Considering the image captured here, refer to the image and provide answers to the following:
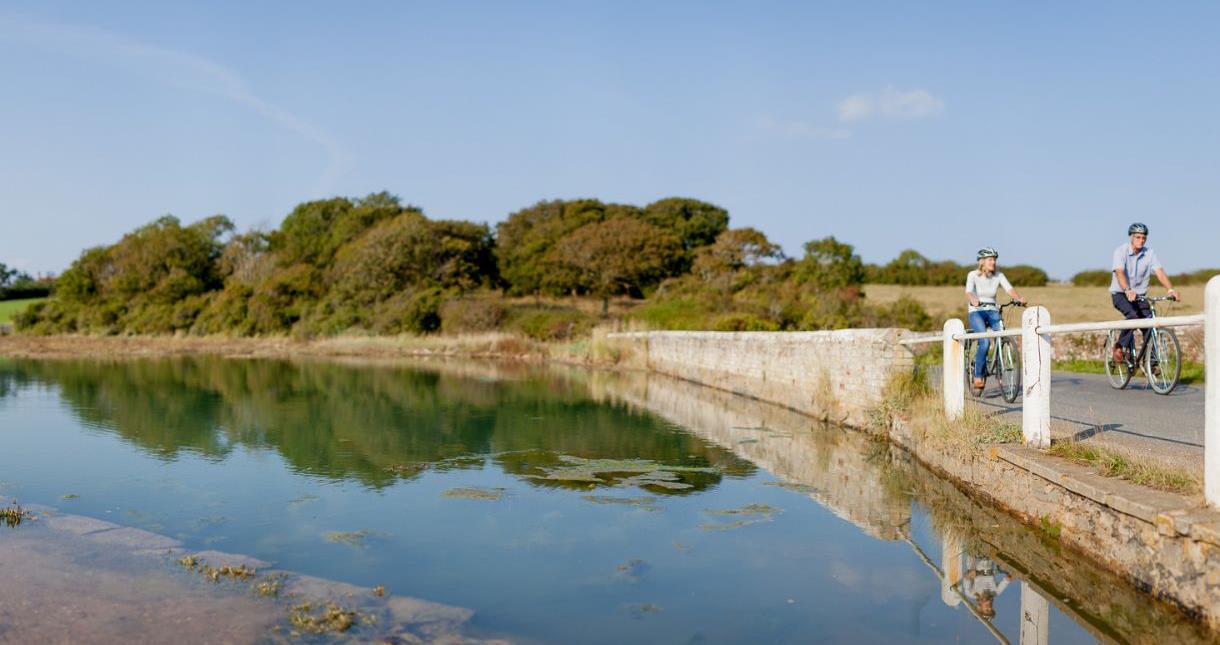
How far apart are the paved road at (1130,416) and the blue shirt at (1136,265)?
1.29 m

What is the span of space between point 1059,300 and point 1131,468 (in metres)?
39.2

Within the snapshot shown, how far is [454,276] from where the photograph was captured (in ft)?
169

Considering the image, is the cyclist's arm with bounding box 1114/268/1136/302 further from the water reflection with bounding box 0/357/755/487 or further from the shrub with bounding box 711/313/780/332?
the shrub with bounding box 711/313/780/332

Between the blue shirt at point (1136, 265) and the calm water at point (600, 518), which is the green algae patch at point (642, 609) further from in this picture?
the blue shirt at point (1136, 265)

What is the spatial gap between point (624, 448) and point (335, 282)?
4110 cm

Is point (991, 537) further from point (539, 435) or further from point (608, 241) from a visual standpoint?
point (608, 241)

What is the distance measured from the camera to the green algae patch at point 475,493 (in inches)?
336

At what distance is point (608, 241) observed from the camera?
49562mm

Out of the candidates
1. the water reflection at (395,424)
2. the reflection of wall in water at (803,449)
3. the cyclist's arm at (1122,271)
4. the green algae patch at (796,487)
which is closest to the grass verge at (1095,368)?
the cyclist's arm at (1122,271)

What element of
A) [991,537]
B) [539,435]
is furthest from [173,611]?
[539,435]

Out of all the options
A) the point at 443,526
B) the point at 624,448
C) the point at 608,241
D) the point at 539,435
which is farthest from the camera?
the point at 608,241

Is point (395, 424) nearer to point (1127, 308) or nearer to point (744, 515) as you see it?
point (744, 515)

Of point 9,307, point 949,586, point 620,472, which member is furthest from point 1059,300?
point 9,307

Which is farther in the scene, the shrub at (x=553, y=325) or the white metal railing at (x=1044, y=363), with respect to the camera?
the shrub at (x=553, y=325)
